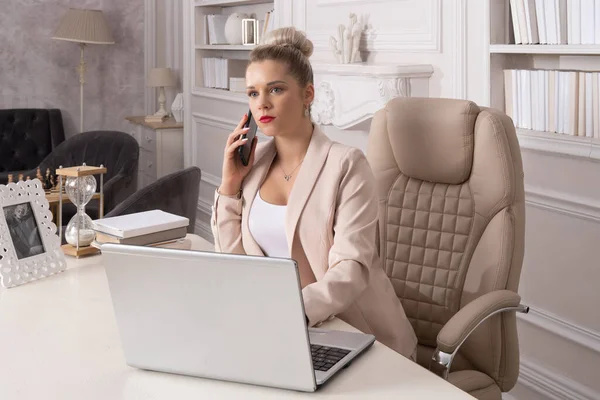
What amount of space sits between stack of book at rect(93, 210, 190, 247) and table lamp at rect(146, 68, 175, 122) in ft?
12.5

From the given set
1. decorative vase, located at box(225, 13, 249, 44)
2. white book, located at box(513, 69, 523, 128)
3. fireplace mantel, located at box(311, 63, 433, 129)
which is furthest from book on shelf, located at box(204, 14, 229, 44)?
white book, located at box(513, 69, 523, 128)

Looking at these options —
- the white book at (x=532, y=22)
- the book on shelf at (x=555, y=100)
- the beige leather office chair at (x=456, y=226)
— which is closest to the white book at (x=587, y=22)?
the book on shelf at (x=555, y=100)

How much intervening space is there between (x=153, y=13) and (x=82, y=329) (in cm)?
529

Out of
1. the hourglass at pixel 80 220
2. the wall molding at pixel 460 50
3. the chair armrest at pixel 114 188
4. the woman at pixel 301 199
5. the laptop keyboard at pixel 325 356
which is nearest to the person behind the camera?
the laptop keyboard at pixel 325 356

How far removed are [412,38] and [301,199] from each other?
171cm

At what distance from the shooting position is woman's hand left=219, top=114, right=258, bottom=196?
6.91ft

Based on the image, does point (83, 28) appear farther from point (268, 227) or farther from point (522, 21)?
point (268, 227)

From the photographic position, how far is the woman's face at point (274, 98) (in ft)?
6.66

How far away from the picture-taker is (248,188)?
2148mm

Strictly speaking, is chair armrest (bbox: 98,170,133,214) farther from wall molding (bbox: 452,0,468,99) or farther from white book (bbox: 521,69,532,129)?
white book (bbox: 521,69,532,129)

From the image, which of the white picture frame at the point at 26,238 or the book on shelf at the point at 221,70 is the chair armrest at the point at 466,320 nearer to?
the white picture frame at the point at 26,238

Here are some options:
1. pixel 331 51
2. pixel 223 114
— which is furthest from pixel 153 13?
pixel 331 51

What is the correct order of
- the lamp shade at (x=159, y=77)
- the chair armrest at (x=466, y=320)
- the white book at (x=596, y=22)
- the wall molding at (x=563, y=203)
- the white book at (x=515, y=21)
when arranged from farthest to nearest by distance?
the lamp shade at (x=159, y=77), the white book at (x=515, y=21), the wall molding at (x=563, y=203), the white book at (x=596, y=22), the chair armrest at (x=466, y=320)

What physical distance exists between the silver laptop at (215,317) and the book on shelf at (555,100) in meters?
1.58
